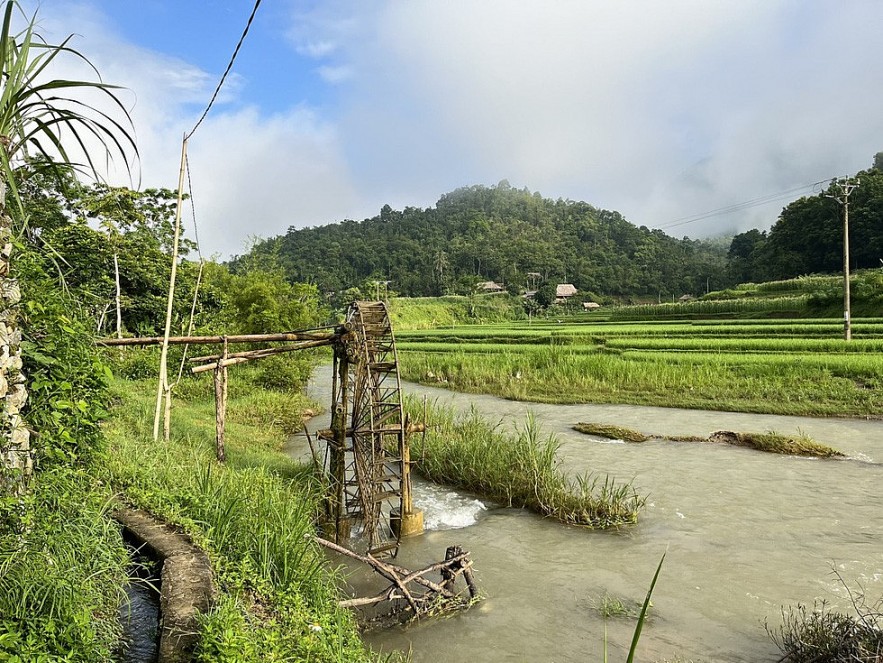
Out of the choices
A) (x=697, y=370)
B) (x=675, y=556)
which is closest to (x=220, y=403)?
(x=675, y=556)

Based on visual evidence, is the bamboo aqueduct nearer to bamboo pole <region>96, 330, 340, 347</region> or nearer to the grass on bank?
bamboo pole <region>96, 330, 340, 347</region>

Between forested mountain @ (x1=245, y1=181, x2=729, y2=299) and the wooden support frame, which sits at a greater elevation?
forested mountain @ (x1=245, y1=181, x2=729, y2=299)

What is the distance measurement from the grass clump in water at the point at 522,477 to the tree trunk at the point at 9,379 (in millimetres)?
5958

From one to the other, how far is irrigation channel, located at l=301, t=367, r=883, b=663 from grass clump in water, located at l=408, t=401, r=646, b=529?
0.27 metres

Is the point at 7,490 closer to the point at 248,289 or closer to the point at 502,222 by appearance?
the point at 248,289

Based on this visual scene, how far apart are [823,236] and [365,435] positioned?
175ft

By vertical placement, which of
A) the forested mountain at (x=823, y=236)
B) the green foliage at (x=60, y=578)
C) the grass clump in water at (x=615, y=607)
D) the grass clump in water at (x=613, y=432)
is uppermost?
the forested mountain at (x=823, y=236)

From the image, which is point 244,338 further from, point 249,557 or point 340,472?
point 249,557

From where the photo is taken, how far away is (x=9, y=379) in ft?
12.4

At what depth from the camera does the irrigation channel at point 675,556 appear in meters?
5.91

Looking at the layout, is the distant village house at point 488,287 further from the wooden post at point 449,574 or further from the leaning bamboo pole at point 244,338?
the wooden post at point 449,574

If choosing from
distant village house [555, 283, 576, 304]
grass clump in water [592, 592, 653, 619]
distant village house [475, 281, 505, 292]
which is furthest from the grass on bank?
distant village house [475, 281, 505, 292]

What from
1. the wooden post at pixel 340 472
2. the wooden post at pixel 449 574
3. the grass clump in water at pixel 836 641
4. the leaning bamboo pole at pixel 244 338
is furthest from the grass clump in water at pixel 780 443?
the leaning bamboo pole at pixel 244 338

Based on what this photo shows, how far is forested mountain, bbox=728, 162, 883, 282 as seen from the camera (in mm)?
45000
